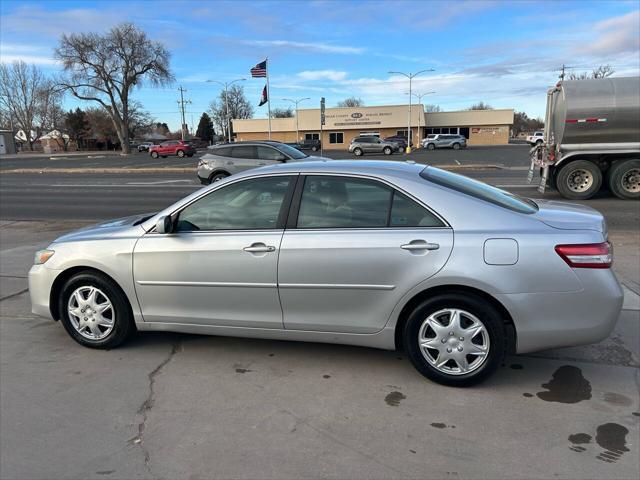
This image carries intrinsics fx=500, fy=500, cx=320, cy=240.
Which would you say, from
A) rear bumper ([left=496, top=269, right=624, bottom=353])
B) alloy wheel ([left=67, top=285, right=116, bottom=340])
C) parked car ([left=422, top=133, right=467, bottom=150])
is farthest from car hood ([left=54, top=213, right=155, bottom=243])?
parked car ([left=422, top=133, right=467, bottom=150])

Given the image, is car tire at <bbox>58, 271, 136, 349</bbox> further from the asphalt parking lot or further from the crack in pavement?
the crack in pavement

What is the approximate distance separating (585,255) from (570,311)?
0.38m

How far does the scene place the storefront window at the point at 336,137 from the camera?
71.1 m

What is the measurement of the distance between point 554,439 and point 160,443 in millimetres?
2282

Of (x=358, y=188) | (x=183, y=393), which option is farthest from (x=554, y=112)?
(x=183, y=393)

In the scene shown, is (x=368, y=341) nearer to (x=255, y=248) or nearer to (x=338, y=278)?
(x=338, y=278)

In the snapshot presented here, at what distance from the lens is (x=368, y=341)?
361 cm

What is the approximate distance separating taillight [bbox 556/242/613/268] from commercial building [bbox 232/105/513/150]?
66.9 m

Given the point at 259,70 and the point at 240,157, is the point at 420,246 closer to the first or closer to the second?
the point at 240,157

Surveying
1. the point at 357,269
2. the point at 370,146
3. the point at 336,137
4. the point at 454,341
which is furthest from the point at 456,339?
the point at 336,137

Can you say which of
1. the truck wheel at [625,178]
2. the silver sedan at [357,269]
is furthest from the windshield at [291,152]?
the silver sedan at [357,269]

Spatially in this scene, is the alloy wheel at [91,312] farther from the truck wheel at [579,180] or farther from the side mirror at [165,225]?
the truck wheel at [579,180]

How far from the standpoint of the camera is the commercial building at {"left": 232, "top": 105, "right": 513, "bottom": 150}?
68.9 m

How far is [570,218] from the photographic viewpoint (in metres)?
3.55
